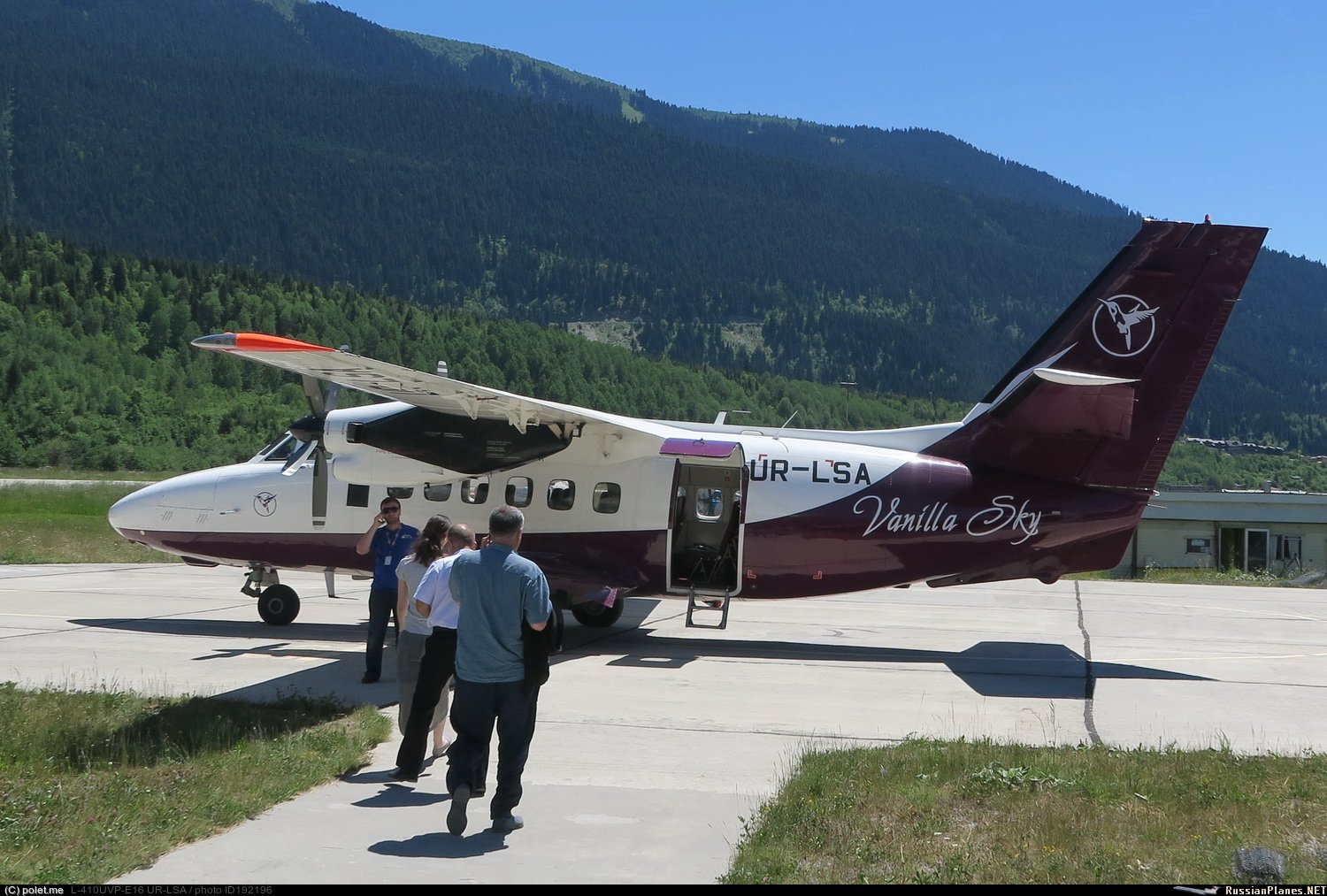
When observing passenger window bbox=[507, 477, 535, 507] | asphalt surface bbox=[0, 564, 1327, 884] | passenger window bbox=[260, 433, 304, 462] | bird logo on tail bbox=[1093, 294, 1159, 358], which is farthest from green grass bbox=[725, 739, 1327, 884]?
passenger window bbox=[260, 433, 304, 462]

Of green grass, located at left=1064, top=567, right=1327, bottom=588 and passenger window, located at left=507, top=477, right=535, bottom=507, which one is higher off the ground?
passenger window, located at left=507, top=477, right=535, bottom=507

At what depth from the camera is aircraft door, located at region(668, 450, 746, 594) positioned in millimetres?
15656

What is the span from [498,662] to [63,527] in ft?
105

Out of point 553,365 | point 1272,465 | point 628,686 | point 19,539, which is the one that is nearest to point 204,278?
point 553,365

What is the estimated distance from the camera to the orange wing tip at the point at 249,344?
1095 cm

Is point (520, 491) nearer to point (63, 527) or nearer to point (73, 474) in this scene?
point (63, 527)

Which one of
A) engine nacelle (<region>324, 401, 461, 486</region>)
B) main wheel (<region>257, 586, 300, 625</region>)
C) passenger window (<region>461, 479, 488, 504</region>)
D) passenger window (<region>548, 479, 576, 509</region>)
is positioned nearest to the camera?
engine nacelle (<region>324, 401, 461, 486</region>)

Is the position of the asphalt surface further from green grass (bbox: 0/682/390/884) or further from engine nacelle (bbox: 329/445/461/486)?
engine nacelle (bbox: 329/445/461/486)

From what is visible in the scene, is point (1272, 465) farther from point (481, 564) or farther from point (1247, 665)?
point (481, 564)

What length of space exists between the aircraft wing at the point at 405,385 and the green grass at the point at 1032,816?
5937mm

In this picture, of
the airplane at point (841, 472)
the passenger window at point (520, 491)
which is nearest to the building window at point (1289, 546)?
the airplane at point (841, 472)

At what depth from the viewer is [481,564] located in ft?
24.0

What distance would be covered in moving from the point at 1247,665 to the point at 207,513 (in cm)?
1463

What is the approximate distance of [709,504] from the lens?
1648cm
